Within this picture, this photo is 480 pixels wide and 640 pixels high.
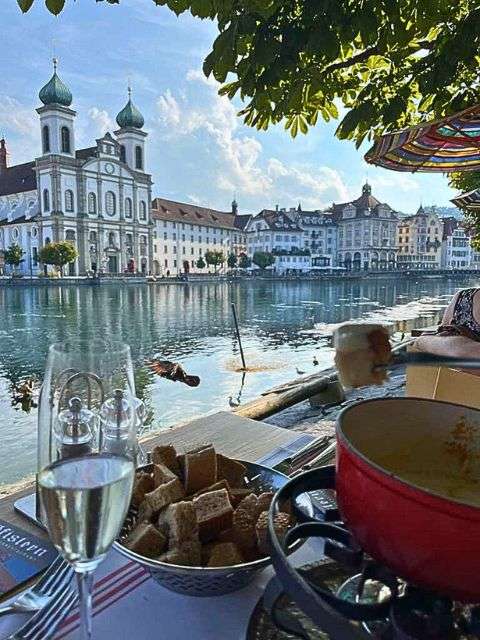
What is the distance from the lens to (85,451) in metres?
0.65

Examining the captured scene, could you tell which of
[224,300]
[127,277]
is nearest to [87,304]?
[224,300]

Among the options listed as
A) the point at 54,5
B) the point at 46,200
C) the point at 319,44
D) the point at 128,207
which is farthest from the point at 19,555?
the point at 128,207

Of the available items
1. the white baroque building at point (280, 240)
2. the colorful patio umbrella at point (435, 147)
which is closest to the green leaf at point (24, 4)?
the colorful patio umbrella at point (435, 147)

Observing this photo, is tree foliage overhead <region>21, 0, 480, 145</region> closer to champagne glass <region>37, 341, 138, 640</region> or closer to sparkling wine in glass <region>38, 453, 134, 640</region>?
champagne glass <region>37, 341, 138, 640</region>

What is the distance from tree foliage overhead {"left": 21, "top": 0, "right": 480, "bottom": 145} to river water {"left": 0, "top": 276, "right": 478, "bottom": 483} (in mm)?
777

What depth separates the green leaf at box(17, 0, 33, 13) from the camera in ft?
3.45

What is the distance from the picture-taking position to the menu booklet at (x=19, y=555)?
24.9 inches

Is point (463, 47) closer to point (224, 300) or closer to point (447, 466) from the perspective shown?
point (447, 466)

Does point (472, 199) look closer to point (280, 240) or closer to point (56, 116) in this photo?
point (56, 116)

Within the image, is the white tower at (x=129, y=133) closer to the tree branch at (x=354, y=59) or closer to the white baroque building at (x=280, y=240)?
the white baroque building at (x=280, y=240)

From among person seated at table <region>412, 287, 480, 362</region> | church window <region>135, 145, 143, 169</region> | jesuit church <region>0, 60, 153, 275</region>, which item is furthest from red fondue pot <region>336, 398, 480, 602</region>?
church window <region>135, 145, 143, 169</region>

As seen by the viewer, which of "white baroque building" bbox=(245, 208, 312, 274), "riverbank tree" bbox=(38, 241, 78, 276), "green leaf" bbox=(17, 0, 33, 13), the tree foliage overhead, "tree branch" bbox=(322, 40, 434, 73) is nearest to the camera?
"green leaf" bbox=(17, 0, 33, 13)

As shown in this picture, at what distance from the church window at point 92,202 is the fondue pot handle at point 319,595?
152 feet

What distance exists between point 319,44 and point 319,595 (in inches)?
52.5
